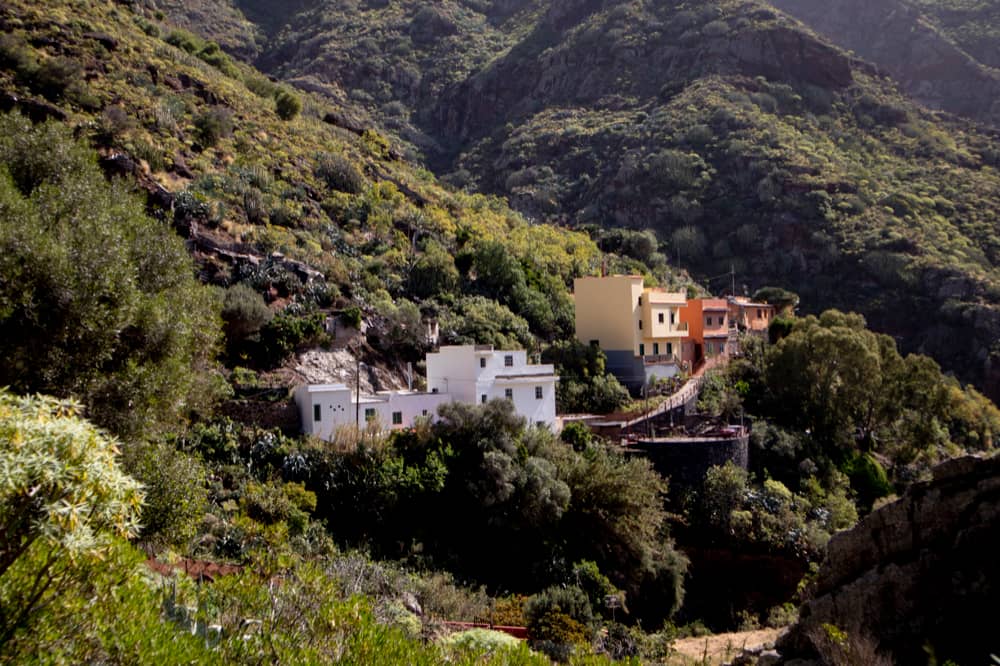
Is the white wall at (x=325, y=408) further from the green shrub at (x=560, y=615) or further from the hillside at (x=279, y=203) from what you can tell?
the green shrub at (x=560, y=615)

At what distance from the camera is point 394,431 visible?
2427cm

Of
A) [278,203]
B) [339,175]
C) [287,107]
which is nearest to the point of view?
[278,203]

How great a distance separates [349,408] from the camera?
24.6 meters

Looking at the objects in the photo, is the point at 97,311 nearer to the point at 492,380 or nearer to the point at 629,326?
the point at 492,380

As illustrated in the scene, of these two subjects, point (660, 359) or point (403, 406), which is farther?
point (660, 359)

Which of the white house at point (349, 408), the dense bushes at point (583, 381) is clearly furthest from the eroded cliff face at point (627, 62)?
the white house at point (349, 408)

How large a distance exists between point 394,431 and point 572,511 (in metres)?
5.72

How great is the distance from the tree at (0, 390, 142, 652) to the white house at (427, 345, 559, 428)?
20518mm

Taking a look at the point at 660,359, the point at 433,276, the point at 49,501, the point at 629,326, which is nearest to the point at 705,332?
the point at 660,359

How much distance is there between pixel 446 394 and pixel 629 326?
40.6 ft

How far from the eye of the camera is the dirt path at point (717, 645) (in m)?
18.8

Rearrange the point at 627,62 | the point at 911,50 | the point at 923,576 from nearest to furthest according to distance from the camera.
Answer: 1. the point at 923,576
2. the point at 627,62
3. the point at 911,50

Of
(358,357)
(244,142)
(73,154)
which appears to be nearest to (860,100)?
(244,142)

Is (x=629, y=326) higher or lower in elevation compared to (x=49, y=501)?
higher
